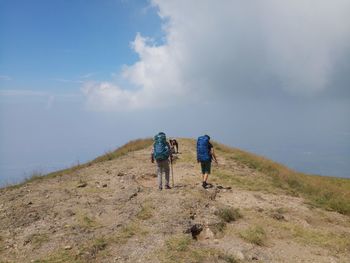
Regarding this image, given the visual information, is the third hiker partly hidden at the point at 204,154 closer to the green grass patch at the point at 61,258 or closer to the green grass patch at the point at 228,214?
the green grass patch at the point at 228,214

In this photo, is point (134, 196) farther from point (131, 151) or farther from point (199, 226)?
point (131, 151)

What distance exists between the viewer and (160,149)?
19.8m

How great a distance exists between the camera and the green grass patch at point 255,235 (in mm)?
13414

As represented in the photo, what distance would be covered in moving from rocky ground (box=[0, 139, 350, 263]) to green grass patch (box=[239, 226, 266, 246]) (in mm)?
35

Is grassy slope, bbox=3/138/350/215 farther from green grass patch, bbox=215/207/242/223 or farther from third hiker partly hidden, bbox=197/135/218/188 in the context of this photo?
green grass patch, bbox=215/207/242/223

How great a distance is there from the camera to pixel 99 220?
49.4 ft

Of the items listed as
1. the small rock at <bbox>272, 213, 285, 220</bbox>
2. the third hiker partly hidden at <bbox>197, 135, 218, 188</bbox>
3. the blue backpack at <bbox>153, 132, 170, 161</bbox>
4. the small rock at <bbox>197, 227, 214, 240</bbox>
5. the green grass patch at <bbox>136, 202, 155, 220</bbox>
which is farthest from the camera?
the third hiker partly hidden at <bbox>197, 135, 218, 188</bbox>

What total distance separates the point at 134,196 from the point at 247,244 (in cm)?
692

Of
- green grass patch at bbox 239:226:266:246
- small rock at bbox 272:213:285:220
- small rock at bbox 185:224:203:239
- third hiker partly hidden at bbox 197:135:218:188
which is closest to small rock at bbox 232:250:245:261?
green grass patch at bbox 239:226:266:246

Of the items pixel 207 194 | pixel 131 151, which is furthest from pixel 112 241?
pixel 131 151

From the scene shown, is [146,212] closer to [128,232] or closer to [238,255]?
[128,232]

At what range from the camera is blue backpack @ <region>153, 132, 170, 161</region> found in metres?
19.7

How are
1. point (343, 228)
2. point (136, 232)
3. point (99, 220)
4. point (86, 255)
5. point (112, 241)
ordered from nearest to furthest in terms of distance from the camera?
point (86, 255) → point (112, 241) → point (136, 232) → point (99, 220) → point (343, 228)

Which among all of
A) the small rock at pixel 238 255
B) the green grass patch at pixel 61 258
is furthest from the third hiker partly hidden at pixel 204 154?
the green grass patch at pixel 61 258
